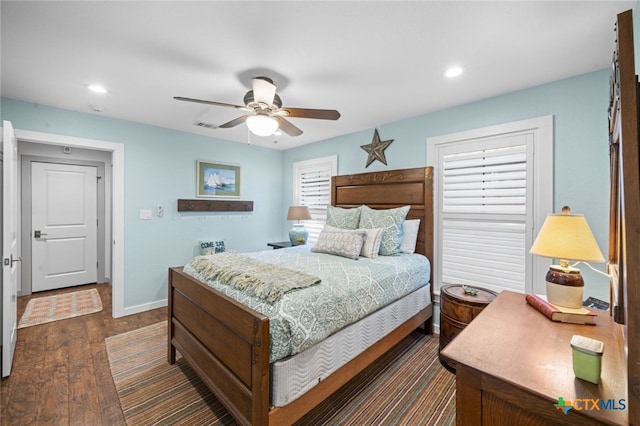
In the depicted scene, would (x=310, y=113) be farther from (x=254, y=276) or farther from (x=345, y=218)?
(x=345, y=218)

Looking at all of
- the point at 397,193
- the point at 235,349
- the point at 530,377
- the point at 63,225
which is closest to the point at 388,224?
the point at 397,193

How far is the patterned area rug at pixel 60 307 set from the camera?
11.0ft

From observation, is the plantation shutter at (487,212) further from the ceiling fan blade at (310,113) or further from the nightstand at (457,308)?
the ceiling fan blade at (310,113)

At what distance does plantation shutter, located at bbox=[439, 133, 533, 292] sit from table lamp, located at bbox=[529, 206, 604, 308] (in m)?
1.18

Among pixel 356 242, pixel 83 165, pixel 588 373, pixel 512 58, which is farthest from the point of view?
pixel 83 165

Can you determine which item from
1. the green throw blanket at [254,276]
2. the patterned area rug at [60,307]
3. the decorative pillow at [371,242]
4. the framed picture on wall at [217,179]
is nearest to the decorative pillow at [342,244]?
the decorative pillow at [371,242]

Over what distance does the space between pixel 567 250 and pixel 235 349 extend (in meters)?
1.92

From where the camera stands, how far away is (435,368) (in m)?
2.44

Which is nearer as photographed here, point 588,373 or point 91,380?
point 588,373

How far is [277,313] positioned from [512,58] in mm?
2454

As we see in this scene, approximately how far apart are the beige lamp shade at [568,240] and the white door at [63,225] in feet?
20.4

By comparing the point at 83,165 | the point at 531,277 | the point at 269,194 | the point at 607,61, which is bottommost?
the point at 531,277

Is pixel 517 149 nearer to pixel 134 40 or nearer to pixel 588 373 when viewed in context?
pixel 588 373

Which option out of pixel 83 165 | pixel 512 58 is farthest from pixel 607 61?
pixel 83 165
